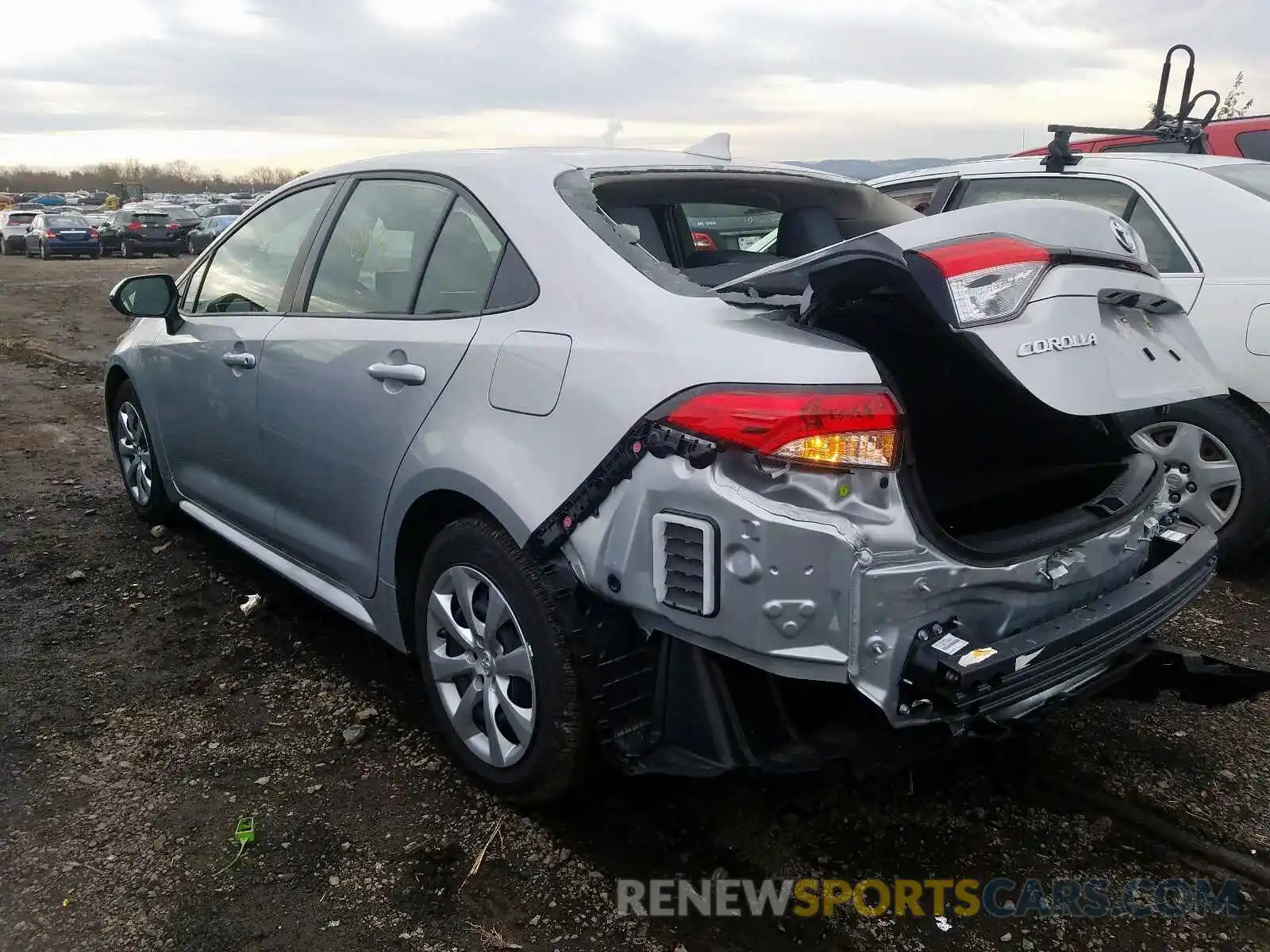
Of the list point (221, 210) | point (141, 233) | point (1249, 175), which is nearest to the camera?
point (1249, 175)

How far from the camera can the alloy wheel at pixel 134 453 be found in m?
4.66

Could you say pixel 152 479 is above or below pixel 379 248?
below

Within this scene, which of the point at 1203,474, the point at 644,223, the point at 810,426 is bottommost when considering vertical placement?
the point at 1203,474

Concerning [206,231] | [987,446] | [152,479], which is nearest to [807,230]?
[987,446]

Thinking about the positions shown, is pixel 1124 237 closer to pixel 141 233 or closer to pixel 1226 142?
pixel 1226 142

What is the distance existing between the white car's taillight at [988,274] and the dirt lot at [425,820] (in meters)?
1.17

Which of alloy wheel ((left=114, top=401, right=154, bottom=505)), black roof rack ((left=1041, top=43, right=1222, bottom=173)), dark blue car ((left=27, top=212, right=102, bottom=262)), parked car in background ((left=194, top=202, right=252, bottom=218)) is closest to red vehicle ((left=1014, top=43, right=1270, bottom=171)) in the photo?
black roof rack ((left=1041, top=43, right=1222, bottom=173))

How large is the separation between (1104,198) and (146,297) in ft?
14.1

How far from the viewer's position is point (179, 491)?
431cm

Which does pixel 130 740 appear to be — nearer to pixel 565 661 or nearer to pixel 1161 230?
pixel 565 661

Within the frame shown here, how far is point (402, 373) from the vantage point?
2701mm

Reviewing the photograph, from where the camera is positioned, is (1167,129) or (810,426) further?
(1167,129)

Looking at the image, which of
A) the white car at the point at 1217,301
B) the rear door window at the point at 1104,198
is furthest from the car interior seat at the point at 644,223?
the white car at the point at 1217,301

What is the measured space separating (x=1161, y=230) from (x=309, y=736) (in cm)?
406
